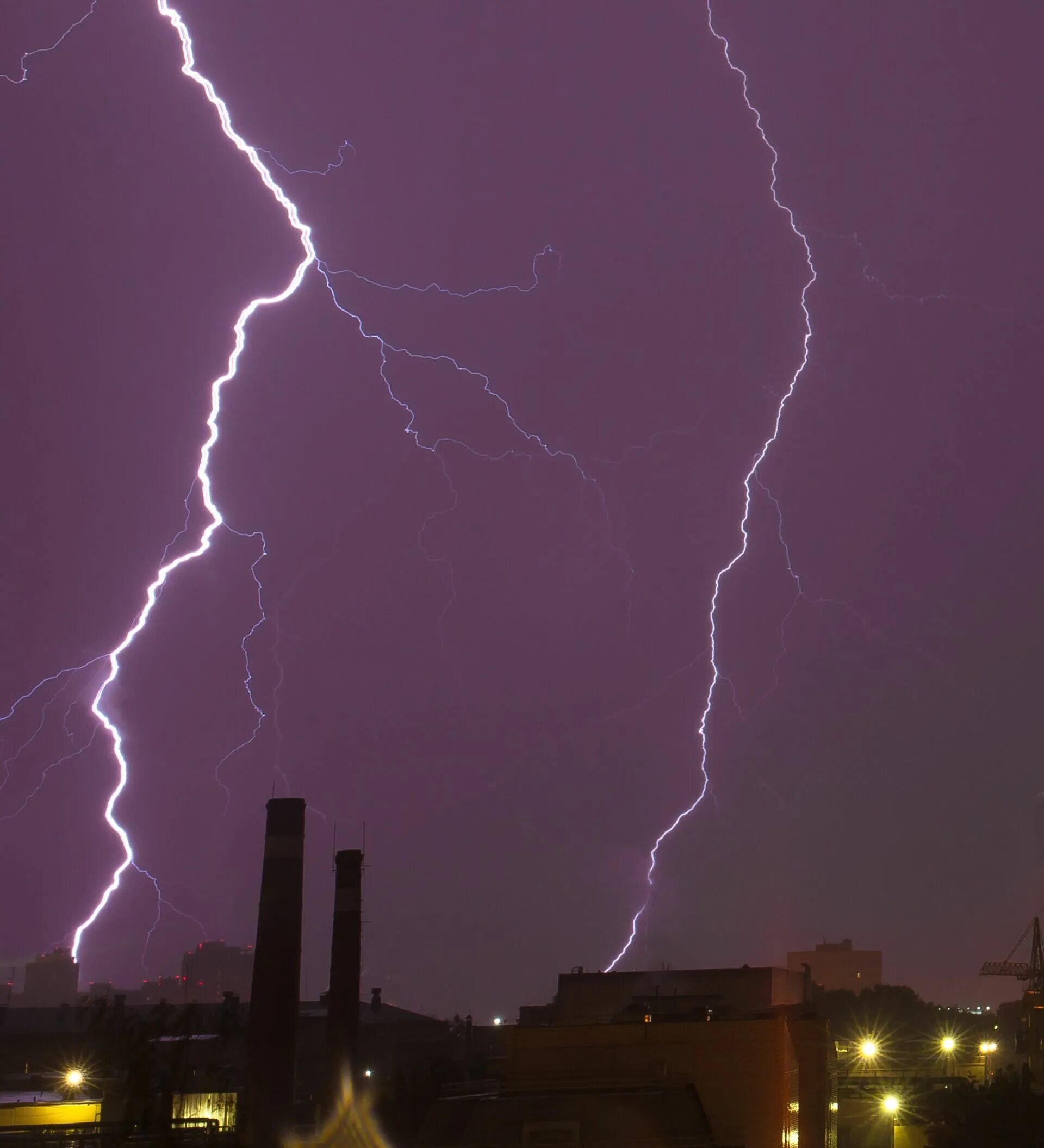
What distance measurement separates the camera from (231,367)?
1667 inches

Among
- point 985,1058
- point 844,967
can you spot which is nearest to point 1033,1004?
point 985,1058

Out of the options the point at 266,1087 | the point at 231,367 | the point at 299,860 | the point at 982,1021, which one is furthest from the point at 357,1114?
the point at 982,1021

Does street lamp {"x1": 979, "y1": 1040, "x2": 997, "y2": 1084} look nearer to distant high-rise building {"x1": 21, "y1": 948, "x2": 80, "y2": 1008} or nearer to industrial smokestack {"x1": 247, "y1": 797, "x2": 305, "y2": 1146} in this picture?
industrial smokestack {"x1": 247, "y1": 797, "x2": 305, "y2": 1146}

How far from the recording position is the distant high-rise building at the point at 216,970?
91.4 m

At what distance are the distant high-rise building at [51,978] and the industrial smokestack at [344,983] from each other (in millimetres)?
62246

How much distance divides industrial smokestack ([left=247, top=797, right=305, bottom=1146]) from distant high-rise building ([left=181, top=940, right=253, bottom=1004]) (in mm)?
69044

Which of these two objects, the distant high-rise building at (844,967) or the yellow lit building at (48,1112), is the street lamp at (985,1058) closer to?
the yellow lit building at (48,1112)

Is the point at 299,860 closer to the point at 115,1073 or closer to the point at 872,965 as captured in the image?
the point at 115,1073

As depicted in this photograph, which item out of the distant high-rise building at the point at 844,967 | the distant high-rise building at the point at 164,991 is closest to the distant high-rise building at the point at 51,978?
the distant high-rise building at the point at 164,991

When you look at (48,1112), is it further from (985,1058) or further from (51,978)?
(51,978)

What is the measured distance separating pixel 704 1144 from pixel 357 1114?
45.2 ft

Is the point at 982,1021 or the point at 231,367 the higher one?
the point at 231,367

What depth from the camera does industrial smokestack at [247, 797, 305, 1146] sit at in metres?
24.3

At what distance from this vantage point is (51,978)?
292 feet
